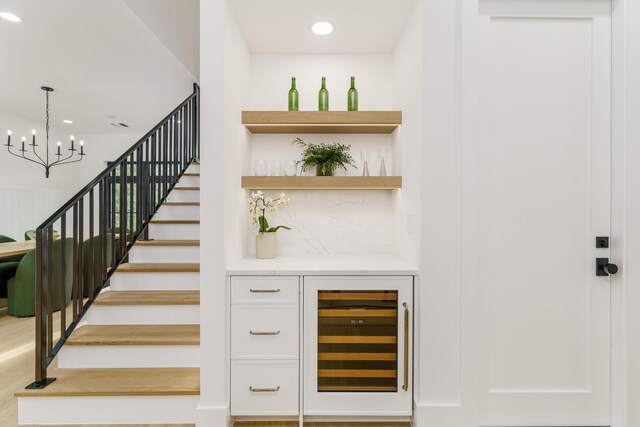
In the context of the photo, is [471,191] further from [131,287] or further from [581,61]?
[131,287]

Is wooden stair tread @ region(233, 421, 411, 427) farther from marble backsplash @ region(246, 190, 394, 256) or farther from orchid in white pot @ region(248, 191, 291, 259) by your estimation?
marble backsplash @ region(246, 190, 394, 256)

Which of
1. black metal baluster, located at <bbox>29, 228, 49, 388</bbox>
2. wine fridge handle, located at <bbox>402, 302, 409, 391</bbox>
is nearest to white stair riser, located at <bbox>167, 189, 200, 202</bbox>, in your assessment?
black metal baluster, located at <bbox>29, 228, 49, 388</bbox>

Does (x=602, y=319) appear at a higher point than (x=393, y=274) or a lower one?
lower

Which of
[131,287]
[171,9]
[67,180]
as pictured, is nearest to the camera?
[131,287]

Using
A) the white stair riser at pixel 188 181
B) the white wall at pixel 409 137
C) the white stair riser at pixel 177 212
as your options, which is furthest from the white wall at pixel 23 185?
the white wall at pixel 409 137

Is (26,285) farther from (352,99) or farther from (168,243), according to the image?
(352,99)

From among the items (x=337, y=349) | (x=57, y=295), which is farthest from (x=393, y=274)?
(x=57, y=295)

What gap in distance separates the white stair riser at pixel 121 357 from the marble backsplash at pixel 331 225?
90cm

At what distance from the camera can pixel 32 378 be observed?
2484mm

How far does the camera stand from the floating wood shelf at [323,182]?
229cm

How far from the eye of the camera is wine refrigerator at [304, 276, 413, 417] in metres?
1.93

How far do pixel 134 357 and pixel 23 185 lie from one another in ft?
19.3

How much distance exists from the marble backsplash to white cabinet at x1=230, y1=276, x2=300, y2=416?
690 mm

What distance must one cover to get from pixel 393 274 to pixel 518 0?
1639 millimetres
